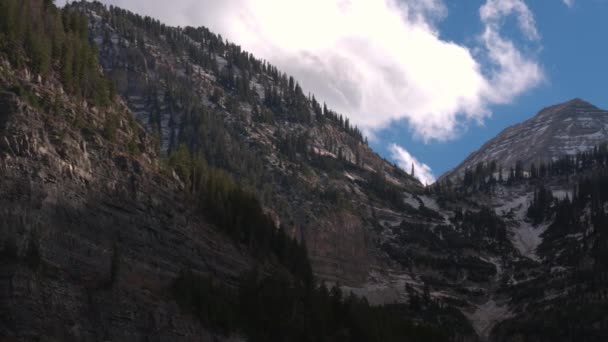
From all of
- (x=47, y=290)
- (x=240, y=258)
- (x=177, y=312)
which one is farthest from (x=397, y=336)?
(x=47, y=290)

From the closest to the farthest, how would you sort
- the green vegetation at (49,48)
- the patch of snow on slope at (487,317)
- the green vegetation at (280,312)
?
1. the green vegetation at (280,312)
2. the green vegetation at (49,48)
3. the patch of snow on slope at (487,317)

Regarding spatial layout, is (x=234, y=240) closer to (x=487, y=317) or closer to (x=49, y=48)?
(x=49, y=48)

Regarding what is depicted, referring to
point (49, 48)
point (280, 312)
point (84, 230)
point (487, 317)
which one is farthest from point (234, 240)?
point (487, 317)

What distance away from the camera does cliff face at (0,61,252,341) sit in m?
78.6

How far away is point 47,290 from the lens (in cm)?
7862

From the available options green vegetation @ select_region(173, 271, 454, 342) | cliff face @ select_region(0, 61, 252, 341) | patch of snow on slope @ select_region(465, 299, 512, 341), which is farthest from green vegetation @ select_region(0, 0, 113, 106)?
patch of snow on slope @ select_region(465, 299, 512, 341)

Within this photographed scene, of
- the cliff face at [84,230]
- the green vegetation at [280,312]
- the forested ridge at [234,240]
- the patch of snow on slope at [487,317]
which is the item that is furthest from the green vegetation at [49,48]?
the patch of snow on slope at [487,317]

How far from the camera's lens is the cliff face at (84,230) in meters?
78.6

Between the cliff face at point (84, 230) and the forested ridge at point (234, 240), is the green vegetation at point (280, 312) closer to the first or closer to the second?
the forested ridge at point (234, 240)

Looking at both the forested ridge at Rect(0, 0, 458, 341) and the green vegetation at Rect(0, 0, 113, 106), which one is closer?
the forested ridge at Rect(0, 0, 458, 341)

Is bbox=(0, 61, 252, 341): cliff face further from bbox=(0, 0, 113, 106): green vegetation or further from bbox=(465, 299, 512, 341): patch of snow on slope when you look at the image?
bbox=(465, 299, 512, 341): patch of snow on slope

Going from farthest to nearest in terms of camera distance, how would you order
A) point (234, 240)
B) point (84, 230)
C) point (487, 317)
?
point (487, 317)
point (234, 240)
point (84, 230)

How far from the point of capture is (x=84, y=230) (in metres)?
92.0

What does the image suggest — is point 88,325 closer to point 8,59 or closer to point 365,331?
point 8,59
